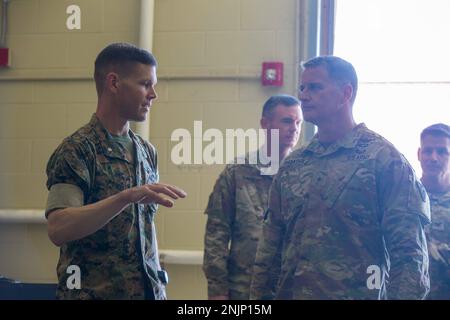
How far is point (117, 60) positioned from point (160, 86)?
1283 mm

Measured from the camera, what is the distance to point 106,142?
1843 millimetres

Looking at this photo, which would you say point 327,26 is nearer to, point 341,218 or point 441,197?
point 441,197

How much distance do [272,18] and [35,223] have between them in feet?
5.15

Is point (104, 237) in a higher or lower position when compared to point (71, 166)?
lower

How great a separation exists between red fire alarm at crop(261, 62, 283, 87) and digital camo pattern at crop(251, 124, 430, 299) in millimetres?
1248

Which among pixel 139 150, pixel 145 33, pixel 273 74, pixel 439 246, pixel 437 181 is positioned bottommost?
pixel 439 246

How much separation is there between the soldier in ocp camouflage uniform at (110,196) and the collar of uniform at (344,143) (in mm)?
494

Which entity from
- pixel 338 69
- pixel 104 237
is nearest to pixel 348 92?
pixel 338 69

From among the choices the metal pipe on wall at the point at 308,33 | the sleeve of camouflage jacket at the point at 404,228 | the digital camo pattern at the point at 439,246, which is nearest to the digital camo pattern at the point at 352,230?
the sleeve of camouflage jacket at the point at 404,228

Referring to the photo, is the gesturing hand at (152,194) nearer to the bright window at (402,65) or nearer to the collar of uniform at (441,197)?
the collar of uniform at (441,197)

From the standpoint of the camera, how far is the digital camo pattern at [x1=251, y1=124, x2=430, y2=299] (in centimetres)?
167

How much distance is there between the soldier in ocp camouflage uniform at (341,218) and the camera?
1678 mm

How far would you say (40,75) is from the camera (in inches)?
130
